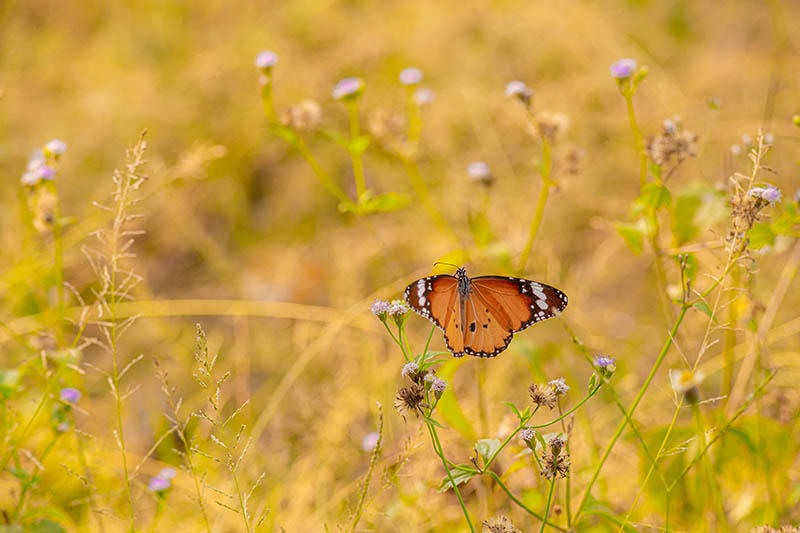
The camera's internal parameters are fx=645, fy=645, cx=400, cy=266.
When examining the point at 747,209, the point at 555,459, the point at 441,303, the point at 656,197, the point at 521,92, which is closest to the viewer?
the point at 555,459

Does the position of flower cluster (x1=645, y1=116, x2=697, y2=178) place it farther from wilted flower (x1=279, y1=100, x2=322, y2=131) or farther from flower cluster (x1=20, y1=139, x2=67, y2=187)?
flower cluster (x1=20, y1=139, x2=67, y2=187)

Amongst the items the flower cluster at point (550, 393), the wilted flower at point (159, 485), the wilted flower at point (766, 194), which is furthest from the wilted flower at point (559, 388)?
the wilted flower at point (159, 485)

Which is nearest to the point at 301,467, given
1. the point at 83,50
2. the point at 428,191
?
the point at 428,191

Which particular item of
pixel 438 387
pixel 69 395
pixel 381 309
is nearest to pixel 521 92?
pixel 381 309

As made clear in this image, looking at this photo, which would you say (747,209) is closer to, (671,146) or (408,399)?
(671,146)

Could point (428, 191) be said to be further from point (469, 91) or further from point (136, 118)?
point (136, 118)

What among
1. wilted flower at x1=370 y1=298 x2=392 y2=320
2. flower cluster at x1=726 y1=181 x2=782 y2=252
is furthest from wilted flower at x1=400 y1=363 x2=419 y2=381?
flower cluster at x1=726 y1=181 x2=782 y2=252
